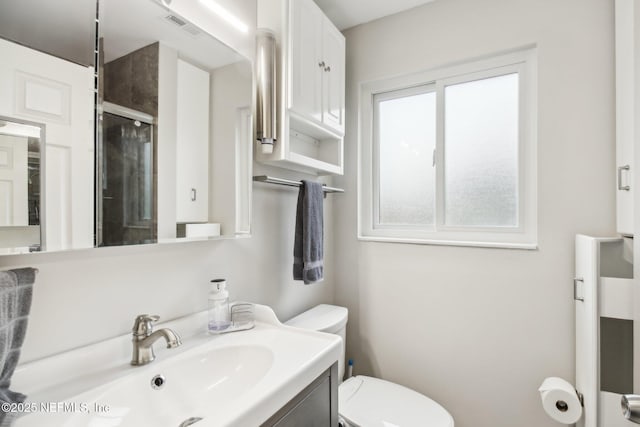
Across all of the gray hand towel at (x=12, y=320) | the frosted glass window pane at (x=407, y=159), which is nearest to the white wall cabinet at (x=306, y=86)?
the frosted glass window pane at (x=407, y=159)

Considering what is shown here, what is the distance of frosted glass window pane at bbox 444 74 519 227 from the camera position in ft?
5.07

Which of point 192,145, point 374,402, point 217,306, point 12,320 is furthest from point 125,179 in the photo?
point 374,402

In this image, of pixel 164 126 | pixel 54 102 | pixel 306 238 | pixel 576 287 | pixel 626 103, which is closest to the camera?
pixel 54 102

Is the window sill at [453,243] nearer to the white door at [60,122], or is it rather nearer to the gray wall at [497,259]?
the gray wall at [497,259]

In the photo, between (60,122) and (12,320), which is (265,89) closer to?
(60,122)

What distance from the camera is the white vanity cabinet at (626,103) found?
3.37 feet

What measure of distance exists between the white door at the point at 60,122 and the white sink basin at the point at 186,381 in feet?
0.98

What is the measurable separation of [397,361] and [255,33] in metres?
1.76

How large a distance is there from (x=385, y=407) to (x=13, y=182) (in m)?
1.43

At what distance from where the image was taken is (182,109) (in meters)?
0.96

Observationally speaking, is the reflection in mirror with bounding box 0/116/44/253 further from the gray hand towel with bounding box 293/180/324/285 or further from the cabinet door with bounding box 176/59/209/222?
the gray hand towel with bounding box 293/180/324/285

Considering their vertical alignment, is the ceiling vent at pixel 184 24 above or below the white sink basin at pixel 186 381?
above

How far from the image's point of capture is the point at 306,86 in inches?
54.4

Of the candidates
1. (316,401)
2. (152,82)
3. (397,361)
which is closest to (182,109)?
(152,82)
